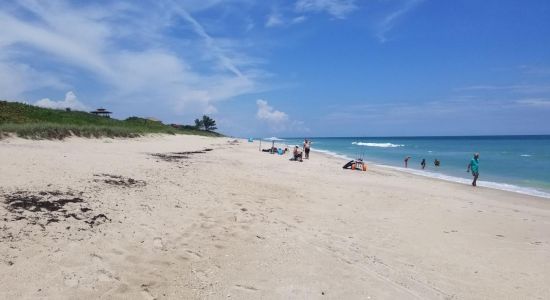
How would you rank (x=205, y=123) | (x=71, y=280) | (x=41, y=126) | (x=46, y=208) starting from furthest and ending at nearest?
(x=205, y=123) → (x=41, y=126) → (x=46, y=208) → (x=71, y=280)

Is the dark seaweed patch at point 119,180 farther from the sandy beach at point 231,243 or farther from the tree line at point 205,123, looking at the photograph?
the tree line at point 205,123

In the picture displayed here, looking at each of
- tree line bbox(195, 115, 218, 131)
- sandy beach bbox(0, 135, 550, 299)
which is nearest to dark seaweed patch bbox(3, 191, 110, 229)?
sandy beach bbox(0, 135, 550, 299)

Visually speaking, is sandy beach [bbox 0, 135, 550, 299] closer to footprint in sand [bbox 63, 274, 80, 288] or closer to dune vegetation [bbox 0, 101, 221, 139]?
footprint in sand [bbox 63, 274, 80, 288]

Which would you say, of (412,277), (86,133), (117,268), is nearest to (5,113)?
(86,133)

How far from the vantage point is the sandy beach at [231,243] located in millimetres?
5090

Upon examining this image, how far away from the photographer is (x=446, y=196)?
14.9 m

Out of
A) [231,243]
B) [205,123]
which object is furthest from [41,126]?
[205,123]

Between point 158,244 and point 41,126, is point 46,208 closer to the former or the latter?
point 158,244

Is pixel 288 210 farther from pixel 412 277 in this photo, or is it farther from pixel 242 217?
pixel 412 277

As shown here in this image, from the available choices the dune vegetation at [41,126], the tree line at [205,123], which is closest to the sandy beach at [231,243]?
the dune vegetation at [41,126]

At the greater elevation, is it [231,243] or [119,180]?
[119,180]

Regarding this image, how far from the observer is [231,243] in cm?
702

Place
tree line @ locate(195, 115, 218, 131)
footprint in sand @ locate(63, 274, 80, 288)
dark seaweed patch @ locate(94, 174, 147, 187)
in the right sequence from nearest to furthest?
1. footprint in sand @ locate(63, 274, 80, 288)
2. dark seaweed patch @ locate(94, 174, 147, 187)
3. tree line @ locate(195, 115, 218, 131)

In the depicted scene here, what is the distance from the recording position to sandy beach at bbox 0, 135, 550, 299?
5.09m
